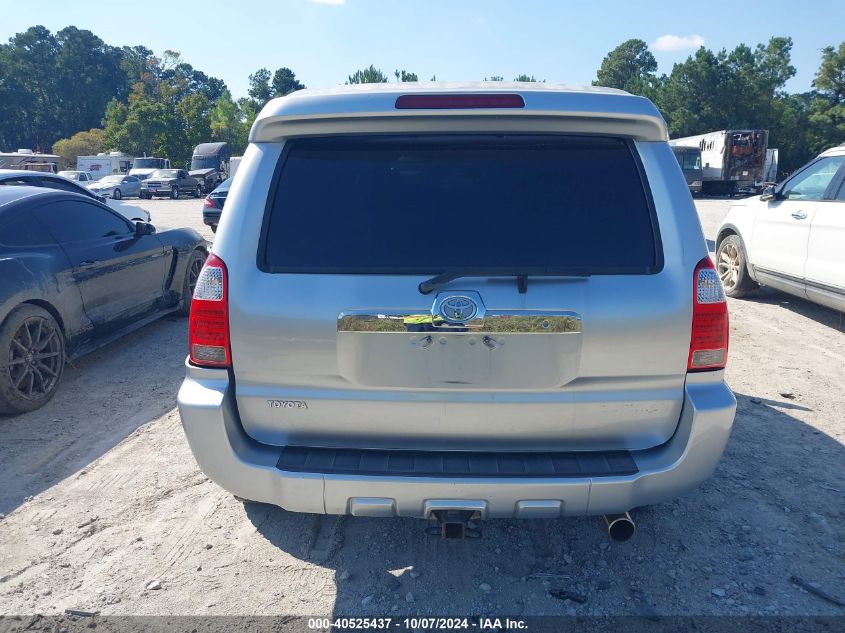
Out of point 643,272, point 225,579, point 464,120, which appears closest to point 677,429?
point 643,272

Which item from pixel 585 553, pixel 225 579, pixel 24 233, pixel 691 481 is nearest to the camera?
pixel 691 481

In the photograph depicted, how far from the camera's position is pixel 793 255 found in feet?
22.5

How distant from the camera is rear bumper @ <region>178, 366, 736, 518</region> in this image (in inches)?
89.4

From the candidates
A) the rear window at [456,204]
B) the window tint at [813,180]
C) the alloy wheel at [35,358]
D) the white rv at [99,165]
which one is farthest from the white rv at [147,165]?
the rear window at [456,204]

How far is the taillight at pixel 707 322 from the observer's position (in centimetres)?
236

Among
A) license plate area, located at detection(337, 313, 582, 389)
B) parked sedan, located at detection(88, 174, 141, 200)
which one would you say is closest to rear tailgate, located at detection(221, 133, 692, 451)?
license plate area, located at detection(337, 313, 582, 389)

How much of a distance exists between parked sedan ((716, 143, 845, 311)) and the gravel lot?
2.68 m

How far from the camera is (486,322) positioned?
225cm

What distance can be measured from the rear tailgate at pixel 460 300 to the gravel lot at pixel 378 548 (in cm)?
80

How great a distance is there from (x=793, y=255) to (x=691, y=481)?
220 inches

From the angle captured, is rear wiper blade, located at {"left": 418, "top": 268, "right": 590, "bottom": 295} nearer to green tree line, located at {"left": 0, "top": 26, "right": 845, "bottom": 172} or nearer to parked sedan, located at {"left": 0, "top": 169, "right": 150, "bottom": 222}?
parked sedan, located at {"left": 0, "top": 169, "right": 150, "bottom": 222}

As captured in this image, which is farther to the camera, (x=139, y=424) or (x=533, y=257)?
(x=139, y=424)

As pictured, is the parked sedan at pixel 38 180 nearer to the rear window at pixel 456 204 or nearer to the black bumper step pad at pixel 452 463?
the rear window at pixel 456 204

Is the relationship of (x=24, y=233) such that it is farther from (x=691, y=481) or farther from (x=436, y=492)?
(x=691, y=481)
